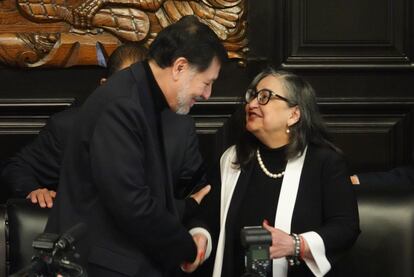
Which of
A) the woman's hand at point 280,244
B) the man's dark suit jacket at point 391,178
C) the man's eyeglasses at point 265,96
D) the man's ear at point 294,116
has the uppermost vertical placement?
the man's eyeglasses at point 265,96

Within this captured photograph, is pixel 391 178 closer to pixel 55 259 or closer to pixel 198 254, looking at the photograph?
pixel 198 254

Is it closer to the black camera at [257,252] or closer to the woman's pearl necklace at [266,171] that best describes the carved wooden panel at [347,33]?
the woman's pearl necklace at [266,171]

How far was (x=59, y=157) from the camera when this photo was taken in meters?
3.61

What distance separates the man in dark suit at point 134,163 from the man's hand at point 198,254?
13 cm

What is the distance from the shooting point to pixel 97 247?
8.21ft

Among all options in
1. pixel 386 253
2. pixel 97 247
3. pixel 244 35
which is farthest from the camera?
pixel 244 35

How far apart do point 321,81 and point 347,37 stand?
253 millimetres

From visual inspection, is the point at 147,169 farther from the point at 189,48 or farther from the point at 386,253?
the point at 386,253

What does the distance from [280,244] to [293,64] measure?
4.90 ft

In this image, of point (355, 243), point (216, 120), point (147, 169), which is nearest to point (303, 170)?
point (355, 243)

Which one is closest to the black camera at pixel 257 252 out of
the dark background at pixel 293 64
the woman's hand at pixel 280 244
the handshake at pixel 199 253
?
the handshake at pixel 199 253

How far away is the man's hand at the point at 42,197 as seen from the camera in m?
3.27

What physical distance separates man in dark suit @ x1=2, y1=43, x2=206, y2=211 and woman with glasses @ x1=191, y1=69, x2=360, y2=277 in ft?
0.53

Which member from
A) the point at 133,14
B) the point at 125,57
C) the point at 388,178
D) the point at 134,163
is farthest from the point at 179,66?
the point at 133,14
